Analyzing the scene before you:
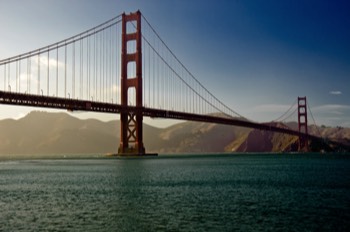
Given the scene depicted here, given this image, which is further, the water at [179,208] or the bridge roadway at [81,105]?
the bridge roadway at [81,105]

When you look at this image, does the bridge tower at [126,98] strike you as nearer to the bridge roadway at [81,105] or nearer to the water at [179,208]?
the bridge roadway at [81,105]

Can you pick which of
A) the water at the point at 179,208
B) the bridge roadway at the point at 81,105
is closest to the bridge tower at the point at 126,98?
the bridge roadway at the point at 81,105

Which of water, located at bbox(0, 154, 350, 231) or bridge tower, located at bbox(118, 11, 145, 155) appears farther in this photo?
bridge tower, located at bbox(118, 11, 145, 155)

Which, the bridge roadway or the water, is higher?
the bridge roadway

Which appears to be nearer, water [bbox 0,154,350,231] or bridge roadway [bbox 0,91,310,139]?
water [bbox 0,154,350,231]

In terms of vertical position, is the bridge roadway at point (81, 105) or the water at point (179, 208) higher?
the bridge roadway at point (81, 105)

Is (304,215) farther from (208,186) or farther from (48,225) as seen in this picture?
(208,186)

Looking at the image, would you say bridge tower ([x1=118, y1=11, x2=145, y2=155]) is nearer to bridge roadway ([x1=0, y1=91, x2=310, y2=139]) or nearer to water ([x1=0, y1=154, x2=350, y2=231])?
bridge roadway ([x1=0, y1=91, x2=310, y2=139])

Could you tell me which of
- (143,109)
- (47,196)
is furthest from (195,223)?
(143,109)

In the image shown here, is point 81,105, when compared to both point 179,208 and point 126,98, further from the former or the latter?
point 179,208

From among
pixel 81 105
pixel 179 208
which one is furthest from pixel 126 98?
pixel 179 208

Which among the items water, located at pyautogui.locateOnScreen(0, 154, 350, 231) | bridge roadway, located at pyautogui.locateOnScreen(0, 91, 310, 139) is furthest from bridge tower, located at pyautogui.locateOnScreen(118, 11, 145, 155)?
water, located at pyautogui.locateOnScreen(0, 154, 350, 231)

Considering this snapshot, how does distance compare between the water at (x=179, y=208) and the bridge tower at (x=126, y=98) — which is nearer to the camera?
the water at (x=179, y=208)
